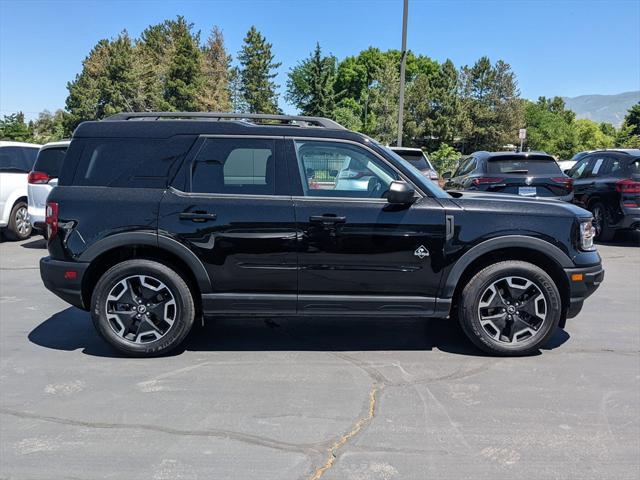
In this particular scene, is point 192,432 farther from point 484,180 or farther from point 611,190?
point 611,190

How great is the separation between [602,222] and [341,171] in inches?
320

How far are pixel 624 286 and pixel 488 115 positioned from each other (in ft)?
182

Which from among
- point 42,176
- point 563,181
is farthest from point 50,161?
point 563,181

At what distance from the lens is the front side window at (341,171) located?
4.50 m

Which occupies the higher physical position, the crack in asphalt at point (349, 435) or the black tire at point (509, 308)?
the black tire at point (509, 308)

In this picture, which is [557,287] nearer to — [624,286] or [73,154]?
[624,286]

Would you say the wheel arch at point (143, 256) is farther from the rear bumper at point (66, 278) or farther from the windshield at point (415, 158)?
the windshield at point (415, 158)

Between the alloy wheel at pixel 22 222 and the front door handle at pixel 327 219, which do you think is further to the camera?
the alloy wheel at pixel 22 222

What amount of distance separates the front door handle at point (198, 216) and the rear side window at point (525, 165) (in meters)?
6.90

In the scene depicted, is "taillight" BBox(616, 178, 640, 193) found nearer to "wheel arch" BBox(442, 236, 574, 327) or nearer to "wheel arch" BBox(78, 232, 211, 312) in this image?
"wheel arch" BBox(442, 236, 574, 327)

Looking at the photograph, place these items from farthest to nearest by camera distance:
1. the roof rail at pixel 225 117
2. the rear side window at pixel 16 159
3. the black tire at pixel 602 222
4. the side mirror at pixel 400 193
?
the rear side window at pixel 16 159, the black tire at pixel 602 222, the roof rail at pixel 225 117, the side mirror at pixel 400 193

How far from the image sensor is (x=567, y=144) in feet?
205

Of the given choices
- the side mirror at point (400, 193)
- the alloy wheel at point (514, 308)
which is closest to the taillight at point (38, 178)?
the side mirror at point (400, 193)

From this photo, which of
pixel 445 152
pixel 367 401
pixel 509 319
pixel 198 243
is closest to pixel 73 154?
pixel 198 243
